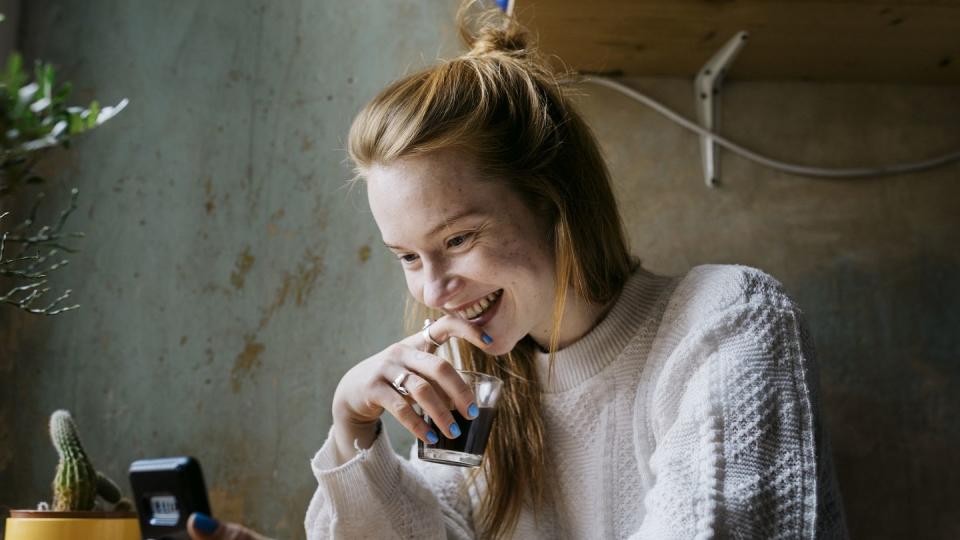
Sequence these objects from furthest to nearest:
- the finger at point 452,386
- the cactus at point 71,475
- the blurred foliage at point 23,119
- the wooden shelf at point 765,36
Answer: the wooden shelf at point 765,36
the cactus at point 71,475
the finger at point 452,386
the blurred foliage at point 23,119

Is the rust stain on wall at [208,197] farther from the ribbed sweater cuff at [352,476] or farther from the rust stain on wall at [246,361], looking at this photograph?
the ribbed sweater cuff at [352,476]

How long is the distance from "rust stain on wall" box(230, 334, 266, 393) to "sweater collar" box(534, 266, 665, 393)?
1.90 ft

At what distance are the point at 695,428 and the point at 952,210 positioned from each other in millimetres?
973

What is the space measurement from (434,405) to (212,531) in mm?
367

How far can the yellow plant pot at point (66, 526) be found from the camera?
1.19 m

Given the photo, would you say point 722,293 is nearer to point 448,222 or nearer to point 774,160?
point 448,222

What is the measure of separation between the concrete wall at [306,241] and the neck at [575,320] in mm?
330

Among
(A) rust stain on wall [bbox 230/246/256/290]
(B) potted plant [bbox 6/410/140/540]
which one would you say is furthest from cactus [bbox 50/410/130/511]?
(A) rust stain on wall [bbox 230/246/256/290]

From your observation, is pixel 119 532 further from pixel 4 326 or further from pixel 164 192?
pixel 164 192

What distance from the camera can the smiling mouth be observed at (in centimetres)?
125

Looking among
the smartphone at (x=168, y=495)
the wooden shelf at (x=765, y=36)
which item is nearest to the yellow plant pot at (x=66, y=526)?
the smartphone at (x=168, y=495)

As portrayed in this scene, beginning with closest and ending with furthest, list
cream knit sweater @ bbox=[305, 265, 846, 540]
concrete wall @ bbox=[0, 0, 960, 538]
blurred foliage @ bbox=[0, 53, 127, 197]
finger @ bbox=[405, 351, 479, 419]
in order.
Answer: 1. blurred foliage @ bbox=[0, 53, 127, 197]
2. cream knit sweater @ bbox=[305, 265, 846, 540]
3. finger @ bbox=[405, 351, 479, 419]
4. concrete wall @ bbox=[0, 0, 960, 538]

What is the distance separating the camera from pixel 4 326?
1593 millimetres

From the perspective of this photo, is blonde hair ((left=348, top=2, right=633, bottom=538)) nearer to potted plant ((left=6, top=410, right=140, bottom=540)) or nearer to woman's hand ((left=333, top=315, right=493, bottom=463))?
woman's hand ((left=333, top=315, right=493, bottom=463))
